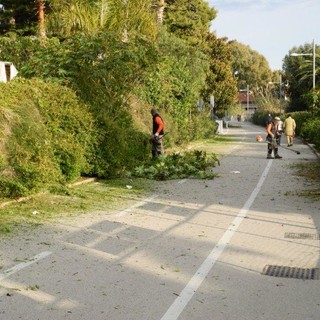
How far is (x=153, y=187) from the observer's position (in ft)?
47.3

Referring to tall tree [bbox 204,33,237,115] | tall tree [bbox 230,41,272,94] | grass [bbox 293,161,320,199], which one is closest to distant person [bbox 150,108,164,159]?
grass [bbox 293,161,320,199]

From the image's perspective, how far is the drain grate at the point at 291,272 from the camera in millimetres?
6492

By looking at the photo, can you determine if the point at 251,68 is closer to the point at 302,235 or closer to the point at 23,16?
the point at 23,16

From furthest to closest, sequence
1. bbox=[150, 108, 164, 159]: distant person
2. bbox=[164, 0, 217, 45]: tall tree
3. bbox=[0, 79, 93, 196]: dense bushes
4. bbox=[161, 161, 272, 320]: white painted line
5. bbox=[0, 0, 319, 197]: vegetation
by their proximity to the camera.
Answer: bbox=[164, 0, 217, 45]: tall tree
bbox=[150, 108, 164, 159]: distant person
bbox=[0, 0, 319, 197]: vegetation
bbox=[0, 79, 93, 196]: dense bushes
bbox=[161, 161, 272, 320]: white painted line

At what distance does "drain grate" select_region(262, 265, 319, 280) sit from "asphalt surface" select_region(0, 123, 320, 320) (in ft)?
0.04

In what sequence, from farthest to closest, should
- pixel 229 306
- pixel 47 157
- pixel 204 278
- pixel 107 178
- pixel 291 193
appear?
pixel 107 178 → pixel 291 193 → pixel 47 157 → pixel 204 278 → pixel 229 306

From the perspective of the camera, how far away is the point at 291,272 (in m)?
6.66

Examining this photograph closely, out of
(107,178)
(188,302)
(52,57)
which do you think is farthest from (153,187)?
(188,302)

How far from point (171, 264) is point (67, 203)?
16.0ft

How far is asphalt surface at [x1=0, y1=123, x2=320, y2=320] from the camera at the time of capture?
17.7 ft

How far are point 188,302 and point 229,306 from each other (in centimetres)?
41

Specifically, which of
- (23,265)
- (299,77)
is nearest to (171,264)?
(23,265)

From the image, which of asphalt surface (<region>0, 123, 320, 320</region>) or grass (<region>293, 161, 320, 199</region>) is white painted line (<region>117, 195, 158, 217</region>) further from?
grass (<region>293, 161, 320, 199</region>)

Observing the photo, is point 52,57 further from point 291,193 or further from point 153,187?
point 291,193
